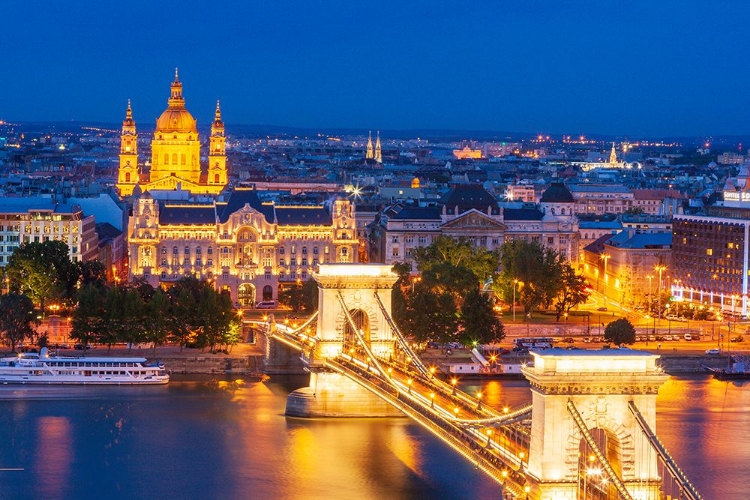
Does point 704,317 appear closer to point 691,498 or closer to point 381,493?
point 381,493

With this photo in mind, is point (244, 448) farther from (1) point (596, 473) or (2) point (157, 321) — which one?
(2) point (157, 321)

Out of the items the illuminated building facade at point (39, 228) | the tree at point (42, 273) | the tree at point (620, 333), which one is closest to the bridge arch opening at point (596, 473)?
the tree at point (620, 333)

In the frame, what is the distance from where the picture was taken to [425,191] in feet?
214

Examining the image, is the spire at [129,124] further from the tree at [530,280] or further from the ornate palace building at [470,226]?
the tree at [530,280]

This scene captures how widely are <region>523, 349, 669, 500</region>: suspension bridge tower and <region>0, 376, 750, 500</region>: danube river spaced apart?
174 inches

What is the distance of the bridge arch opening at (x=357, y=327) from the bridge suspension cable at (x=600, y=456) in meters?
10.9

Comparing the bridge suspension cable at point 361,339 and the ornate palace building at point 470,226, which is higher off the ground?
the ornate palace building at point 470,226

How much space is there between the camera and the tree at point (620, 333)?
3353 cm

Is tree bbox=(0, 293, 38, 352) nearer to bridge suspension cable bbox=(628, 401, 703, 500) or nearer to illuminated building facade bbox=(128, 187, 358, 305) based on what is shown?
illuminated building facade bbox=(128, 187, 358, 305)

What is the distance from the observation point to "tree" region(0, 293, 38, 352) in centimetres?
3231

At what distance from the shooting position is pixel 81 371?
98.7ft

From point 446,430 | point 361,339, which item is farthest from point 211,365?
point 446,430

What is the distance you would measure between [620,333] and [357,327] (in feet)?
27.2

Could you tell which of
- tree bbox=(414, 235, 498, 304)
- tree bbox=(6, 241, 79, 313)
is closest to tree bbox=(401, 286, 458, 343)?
tree bbox=(414, 235, 498, 304)
